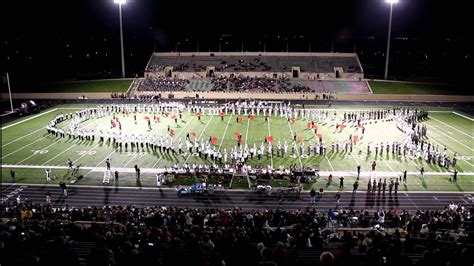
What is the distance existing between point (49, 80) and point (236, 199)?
48967 millimetres

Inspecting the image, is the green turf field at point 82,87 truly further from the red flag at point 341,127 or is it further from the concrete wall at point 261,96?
the red flag at point 341,127

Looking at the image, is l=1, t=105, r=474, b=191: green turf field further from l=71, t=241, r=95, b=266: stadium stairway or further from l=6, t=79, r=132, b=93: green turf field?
l=6, t=79, r=132, b=93: green turf field

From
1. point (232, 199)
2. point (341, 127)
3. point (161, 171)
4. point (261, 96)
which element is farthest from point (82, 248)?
point (261, 96)

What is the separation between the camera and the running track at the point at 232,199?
62.8ft

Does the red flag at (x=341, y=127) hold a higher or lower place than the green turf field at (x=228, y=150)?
higher

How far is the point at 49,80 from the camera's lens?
59.9m

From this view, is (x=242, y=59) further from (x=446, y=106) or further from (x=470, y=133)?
(x=470, y=133)

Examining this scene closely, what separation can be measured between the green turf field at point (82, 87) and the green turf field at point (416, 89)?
106 feet

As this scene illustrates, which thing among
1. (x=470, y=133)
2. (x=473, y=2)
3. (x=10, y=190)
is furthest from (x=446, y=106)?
(x=10, y=190)

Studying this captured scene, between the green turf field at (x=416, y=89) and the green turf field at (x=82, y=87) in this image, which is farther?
the green turf field at (x=82, y=87)

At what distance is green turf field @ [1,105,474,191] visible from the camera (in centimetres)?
2294

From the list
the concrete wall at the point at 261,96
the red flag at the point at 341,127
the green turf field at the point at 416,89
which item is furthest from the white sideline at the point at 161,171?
the green turf field at the point at 416,89

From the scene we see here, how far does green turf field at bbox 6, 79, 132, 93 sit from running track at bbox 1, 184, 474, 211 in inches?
1349

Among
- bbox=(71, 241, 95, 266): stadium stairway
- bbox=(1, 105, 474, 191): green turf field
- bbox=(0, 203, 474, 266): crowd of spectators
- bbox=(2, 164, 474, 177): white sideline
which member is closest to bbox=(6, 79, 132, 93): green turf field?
bbox=(1, 105, 474, 191): green turf field
